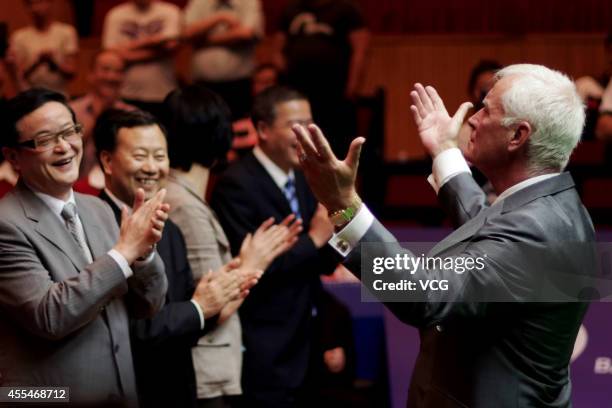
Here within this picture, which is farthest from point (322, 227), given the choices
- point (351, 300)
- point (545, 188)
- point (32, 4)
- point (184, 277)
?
point (32, 4)

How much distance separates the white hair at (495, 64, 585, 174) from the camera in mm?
2002

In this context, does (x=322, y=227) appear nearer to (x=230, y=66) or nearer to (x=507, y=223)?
(x=507, y=223)

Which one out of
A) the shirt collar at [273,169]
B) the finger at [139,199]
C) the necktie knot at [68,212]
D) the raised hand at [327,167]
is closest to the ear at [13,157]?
the necktie knot at [68,212]

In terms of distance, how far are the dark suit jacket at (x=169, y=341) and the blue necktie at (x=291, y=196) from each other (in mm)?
758

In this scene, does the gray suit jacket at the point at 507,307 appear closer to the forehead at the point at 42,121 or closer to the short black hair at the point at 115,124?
the forehead at the point at 42,121

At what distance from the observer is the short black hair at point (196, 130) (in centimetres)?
301

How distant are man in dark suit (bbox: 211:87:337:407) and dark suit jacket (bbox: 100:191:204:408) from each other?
1.91 ft

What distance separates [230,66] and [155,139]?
8.75 ft

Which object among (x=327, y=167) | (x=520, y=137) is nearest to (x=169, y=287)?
(x=327, y=167)

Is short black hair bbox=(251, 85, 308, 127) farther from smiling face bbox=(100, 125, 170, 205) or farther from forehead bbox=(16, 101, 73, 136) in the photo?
forehead bbox=(16, 101, 73, 136)

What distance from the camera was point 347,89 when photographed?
5531 mm

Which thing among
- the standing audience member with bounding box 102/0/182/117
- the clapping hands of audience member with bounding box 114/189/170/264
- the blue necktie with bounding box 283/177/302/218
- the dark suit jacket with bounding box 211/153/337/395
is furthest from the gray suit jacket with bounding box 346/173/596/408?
the standing audience member with bounding box 102/0/182/117

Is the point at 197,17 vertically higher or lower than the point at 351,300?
higher

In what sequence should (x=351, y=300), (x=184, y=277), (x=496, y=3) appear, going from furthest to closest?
(x=496, y=3), (x=351, y=300), (x=184, y=277)
